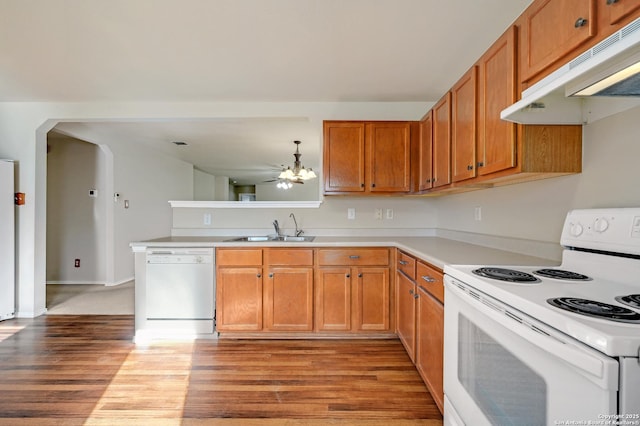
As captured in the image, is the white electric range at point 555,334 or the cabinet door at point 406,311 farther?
the cabinet door at point 406,311

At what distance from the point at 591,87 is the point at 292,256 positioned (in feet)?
6.94

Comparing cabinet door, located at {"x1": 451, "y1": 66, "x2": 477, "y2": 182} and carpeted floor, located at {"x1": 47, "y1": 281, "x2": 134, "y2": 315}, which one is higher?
cabinet door, located at {"x1": 451, "y1": 66, "x2": 477, "y2": 182}

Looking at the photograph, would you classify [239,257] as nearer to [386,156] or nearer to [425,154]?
[386,156]

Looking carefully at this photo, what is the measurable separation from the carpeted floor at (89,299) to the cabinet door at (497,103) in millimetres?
3698

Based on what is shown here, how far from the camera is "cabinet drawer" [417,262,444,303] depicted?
165 cm

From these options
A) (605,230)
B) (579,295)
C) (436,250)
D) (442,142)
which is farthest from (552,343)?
(442,142)

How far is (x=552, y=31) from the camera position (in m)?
1.21

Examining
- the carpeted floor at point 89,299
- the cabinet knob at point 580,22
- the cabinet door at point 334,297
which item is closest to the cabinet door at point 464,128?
the cabinet knob at point 580,22

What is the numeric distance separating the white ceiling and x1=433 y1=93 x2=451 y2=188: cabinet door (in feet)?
1.18

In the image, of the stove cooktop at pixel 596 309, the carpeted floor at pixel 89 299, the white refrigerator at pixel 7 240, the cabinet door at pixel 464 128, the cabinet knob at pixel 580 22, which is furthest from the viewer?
the carpeted floor at pixel 89 299

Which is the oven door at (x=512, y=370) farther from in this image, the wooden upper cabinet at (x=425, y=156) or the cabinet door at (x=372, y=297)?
the wooden upper cabinet at (x=425, y=156)

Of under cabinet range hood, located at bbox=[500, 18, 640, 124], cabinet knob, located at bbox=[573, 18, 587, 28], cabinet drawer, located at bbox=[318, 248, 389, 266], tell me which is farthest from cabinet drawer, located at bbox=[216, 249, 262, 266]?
cabinet knob, located at bbox=[573, 18, 587, 28]

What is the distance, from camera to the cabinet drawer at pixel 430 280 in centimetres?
165

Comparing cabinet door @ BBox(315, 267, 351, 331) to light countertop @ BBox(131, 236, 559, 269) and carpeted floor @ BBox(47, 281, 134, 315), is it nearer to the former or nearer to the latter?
light countertop @ BBox(131, 236, 559, 269)
